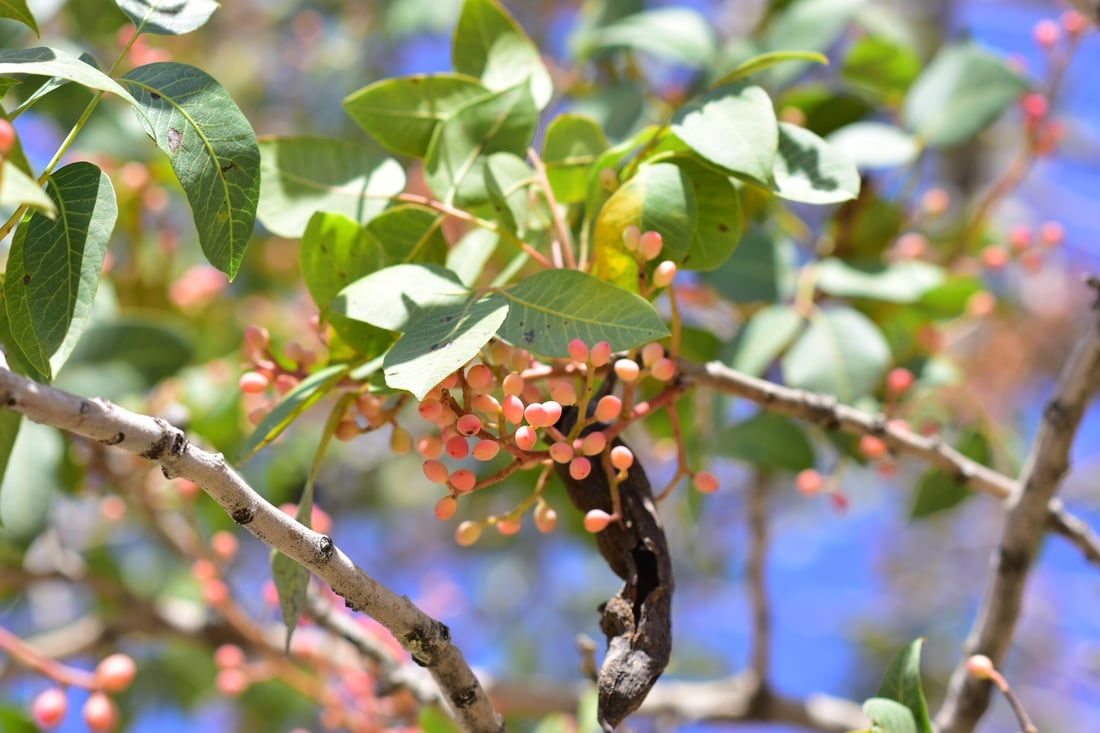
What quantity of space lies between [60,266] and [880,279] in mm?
1044

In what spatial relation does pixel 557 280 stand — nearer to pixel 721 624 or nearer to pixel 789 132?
pixel 789 132

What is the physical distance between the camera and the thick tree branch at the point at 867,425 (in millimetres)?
955

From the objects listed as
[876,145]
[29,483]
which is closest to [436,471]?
[29,483]

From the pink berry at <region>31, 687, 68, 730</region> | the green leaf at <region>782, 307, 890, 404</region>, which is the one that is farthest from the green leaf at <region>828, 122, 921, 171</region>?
the pink berry at <region>31, 687, 68, 730</region>

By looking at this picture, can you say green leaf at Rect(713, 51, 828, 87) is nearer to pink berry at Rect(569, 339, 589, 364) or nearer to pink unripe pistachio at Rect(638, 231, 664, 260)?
pink unripe pistachio at Rect(638, 231, 664, 260)

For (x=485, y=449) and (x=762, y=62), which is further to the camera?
(x=762, y=62)

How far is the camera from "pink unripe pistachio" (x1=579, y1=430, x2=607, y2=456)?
75 centimetres

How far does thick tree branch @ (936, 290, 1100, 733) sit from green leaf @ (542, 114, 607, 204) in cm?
53

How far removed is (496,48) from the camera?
3.43ft

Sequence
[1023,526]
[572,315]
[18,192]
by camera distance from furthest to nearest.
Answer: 1. [1023,526]
2. [572,315]
3. [18,192]

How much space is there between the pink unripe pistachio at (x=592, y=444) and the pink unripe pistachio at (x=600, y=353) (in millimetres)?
67

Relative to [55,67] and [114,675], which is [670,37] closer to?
[55,67]

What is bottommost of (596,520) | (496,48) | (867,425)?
(867,425)

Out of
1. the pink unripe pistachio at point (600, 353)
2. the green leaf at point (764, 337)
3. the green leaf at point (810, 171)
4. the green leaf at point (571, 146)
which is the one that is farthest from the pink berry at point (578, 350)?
the green leaf at point (764, 337)
